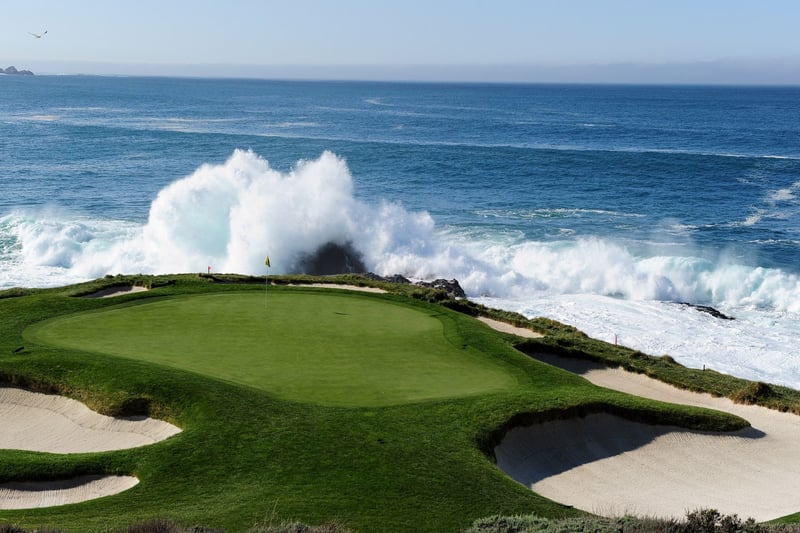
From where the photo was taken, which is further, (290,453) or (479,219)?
(479,219)

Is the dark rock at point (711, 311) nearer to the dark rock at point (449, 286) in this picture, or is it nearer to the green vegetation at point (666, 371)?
the dark rock at point (449, 286)

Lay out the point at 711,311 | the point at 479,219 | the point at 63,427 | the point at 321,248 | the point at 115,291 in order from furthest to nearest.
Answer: the point at 479,219, the point at 321,248, the point at 711,311, the point at 115,291, the point at 63,427

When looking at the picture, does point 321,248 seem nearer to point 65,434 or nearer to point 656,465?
point 65,434

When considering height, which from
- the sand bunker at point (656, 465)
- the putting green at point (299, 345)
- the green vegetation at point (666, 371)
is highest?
the putting green at point (299, 345)

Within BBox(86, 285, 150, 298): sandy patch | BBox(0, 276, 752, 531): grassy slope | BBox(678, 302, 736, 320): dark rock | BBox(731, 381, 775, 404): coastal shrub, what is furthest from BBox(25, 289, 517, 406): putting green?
BBox(678, 302, 736, 320): dark rock

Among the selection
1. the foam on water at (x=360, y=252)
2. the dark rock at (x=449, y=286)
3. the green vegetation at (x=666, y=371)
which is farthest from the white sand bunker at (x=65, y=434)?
the foam on water at (x=360, y=252)

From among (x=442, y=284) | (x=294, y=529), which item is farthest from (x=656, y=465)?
(x=442, y=284)

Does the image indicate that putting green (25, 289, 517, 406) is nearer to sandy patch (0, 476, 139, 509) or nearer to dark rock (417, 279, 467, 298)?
sandy patch (0, 476, 139, 509)
